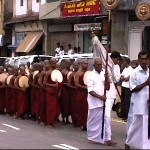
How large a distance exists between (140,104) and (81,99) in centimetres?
381

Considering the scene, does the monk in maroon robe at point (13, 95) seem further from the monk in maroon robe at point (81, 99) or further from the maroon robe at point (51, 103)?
the monk in maroon robe at point (81, 99)

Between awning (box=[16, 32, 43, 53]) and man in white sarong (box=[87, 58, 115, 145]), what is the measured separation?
2316 centimetres

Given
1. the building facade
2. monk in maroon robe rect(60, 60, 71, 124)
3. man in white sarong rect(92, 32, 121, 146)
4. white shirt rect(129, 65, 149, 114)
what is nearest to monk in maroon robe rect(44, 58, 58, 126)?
monk in maroon robe rect(60, 60, 71, 124)

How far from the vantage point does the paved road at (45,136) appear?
10.1m

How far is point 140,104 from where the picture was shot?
8953 millimetres

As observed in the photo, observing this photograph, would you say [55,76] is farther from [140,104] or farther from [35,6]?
[35,6]

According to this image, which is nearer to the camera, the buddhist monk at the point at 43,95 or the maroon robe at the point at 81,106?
the maroon robe at the point at 81,106

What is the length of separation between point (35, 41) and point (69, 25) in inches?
148

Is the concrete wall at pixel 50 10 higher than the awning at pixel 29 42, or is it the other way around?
the concrete wall at pixel 50 10

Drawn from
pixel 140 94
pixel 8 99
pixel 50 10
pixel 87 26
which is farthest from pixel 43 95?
pixel 50 10

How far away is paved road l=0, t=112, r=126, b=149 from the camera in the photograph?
10086 mm

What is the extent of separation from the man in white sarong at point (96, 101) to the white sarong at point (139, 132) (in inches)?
44.5

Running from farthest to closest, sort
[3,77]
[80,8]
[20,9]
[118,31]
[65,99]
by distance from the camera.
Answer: [20,9], [80,8], [118,31], [3,77], [65,99]

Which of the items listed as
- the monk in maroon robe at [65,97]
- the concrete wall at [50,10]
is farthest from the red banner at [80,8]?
the monk in maroon robe at [65,97]
